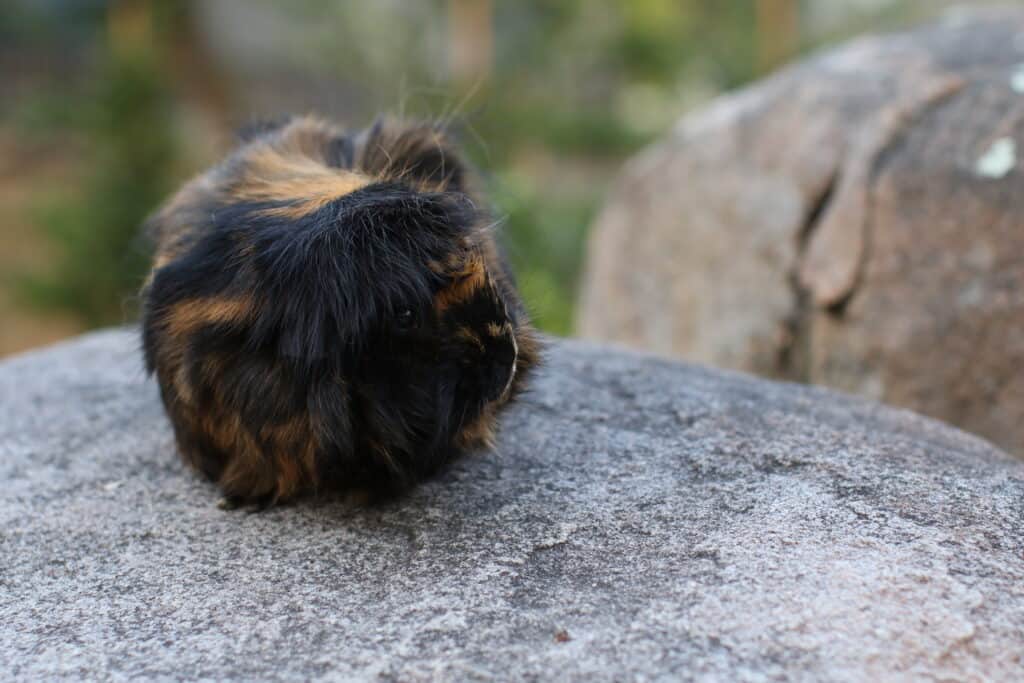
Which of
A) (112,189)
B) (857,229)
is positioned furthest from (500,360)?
(112,189)

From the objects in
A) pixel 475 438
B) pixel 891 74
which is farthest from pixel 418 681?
pixel 891 74

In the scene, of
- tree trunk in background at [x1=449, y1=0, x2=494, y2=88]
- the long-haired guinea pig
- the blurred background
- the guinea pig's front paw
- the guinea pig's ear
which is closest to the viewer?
the long-haired guinea pig

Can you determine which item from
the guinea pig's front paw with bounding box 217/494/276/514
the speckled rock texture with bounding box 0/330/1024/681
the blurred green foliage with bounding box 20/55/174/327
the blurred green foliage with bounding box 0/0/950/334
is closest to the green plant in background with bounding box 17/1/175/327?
the blurred green foliage with bounding box 20/55/174/327

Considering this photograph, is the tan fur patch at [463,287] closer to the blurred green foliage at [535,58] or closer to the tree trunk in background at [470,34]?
the blurred green foliage at [535,58]

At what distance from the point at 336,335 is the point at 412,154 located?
0.90 meters

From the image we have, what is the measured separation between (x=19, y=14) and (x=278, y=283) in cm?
1373

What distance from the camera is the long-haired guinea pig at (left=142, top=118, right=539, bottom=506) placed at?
175 centimetres

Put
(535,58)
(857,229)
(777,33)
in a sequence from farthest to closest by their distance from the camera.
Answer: (535,58), (777,33), (857,229)

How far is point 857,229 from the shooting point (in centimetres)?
338

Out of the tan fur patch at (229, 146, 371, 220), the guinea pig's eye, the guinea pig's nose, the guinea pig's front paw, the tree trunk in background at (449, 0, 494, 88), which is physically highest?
the tree trunk in background at (449, 0, 494, 88)

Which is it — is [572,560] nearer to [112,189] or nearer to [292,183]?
[292,183]

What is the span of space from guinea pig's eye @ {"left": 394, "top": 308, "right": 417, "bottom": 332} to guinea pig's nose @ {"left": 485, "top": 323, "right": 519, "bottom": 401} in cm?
15

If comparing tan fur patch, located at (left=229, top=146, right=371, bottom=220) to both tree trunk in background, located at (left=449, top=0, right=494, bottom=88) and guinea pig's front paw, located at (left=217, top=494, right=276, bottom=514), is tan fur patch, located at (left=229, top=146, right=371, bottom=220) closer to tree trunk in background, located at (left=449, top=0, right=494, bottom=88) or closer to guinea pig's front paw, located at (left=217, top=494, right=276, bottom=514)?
guinea pig's front paw, located at (left=217, top=494, right=276, bottom=514)

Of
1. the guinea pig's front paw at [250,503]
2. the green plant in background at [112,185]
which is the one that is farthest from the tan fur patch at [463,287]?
the green plant in background at [112,185]
